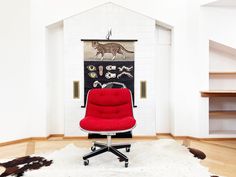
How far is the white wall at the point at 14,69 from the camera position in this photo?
12.0 ft

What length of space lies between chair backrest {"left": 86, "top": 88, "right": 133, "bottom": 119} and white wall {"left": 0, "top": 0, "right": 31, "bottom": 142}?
145 cm

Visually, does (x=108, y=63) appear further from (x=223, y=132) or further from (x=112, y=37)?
(x=223, y=132)

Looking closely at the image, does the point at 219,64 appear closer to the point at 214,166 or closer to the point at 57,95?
the point at 214,166

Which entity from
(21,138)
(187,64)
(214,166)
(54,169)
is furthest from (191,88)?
(21,138)

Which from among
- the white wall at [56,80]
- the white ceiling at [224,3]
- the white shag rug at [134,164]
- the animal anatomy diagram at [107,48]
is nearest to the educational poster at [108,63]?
Result: the animal anatomy diagram at [107,48]

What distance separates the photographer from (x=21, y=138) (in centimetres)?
384

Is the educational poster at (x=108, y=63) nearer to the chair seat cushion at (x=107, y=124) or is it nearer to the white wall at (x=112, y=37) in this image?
the white wall at (x=112, y=37)

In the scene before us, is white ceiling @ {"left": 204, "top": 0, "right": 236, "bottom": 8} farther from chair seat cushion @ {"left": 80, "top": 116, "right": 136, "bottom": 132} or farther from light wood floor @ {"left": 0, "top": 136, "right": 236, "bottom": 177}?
chair seat cushion @ {"left": 80, "top": 116, "right": 136, "bottom": 132}

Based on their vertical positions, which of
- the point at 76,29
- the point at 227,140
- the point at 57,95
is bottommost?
the point at 227,140

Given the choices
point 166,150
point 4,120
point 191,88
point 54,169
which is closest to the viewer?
point 54,169

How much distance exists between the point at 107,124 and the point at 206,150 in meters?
1.63

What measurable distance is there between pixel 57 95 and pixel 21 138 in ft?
3.13

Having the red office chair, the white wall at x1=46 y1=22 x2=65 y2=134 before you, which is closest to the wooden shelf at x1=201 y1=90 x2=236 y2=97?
the red office chair

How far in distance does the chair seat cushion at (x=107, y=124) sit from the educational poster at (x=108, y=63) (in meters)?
1.28
